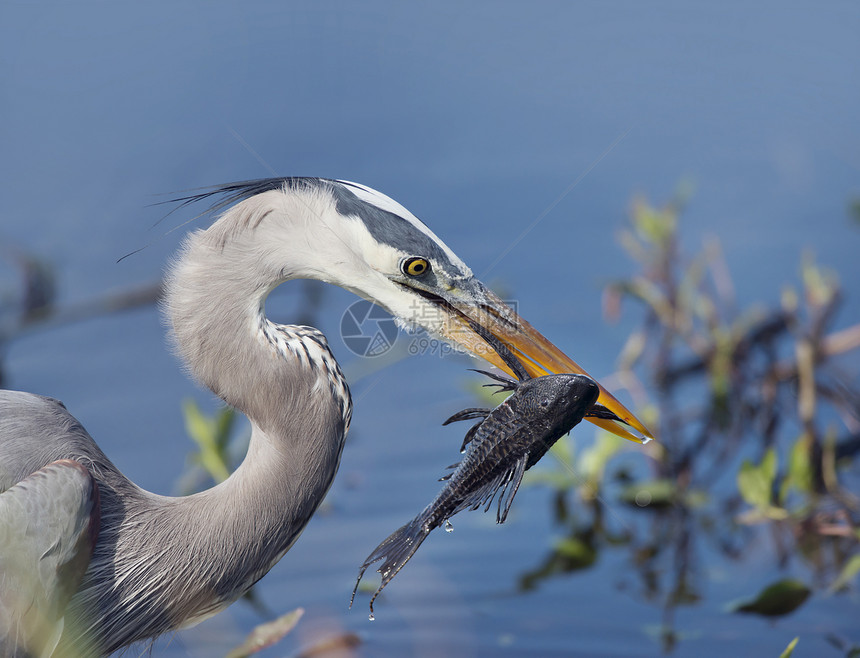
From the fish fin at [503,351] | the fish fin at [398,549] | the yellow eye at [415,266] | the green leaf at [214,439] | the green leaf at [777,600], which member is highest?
the yellow eye at [415,266]

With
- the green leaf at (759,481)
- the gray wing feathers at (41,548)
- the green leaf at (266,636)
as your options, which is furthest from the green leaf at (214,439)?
the green leaf at (759,481)

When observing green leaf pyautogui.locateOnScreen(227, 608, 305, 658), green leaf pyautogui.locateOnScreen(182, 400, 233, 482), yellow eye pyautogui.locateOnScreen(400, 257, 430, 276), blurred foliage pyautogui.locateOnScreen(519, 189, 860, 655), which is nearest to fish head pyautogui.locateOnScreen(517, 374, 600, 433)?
yellow eye pyautogui.locateOnScreen(400, 257, 430, 276)

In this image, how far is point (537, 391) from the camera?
178cm

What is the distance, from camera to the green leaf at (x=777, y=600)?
299 cm

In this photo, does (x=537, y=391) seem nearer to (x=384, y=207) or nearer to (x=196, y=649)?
(x=384, y=207)

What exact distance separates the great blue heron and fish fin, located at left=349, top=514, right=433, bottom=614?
260mm

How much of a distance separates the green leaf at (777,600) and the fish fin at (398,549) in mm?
1588

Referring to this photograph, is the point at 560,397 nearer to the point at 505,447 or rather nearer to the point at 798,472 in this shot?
the point at 505,447

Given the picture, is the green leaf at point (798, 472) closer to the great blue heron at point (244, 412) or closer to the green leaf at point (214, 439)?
the great blue heron at point (244, 412)

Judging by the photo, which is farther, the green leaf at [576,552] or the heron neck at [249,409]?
the green leaf at [576,552]

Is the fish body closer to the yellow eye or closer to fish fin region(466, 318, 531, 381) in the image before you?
fish fin region(466, 318, 531, 381)

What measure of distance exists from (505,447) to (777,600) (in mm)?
1634

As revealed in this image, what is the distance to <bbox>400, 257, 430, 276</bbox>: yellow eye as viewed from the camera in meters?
1.96

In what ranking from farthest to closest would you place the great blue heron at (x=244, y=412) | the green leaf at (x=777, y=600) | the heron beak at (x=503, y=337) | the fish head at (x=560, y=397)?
the green leaf at (x=777, y=600) → the heron beak at (x=503, y=337) → the great blue heron at (x=244, y=412) → the fish head at (x=560, y=397)
